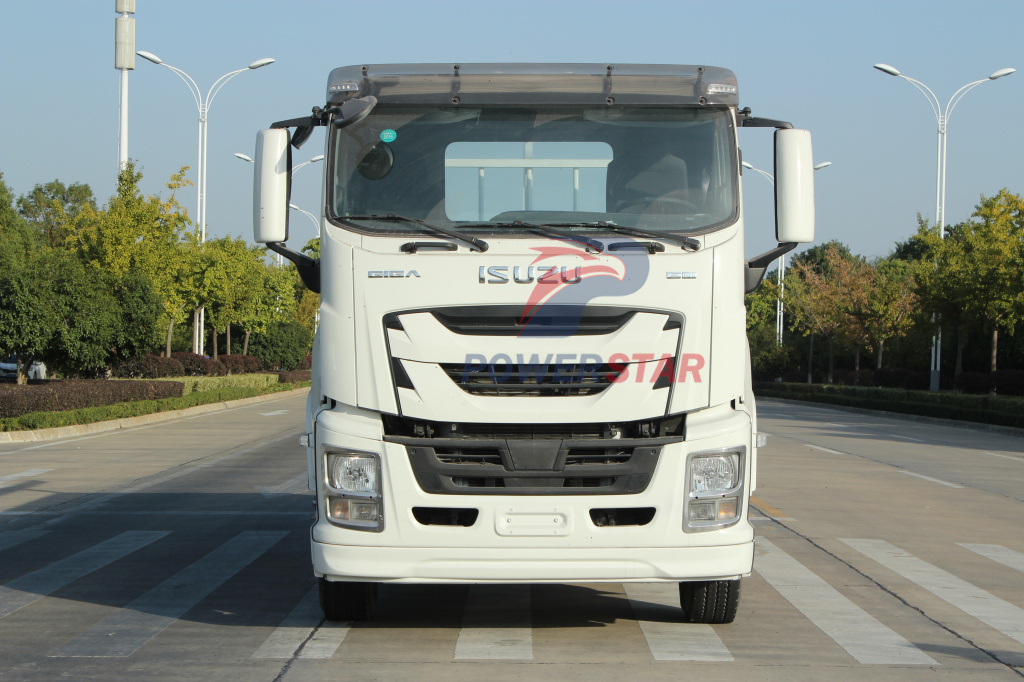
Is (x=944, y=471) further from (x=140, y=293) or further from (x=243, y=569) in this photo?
(x=140, y=293)

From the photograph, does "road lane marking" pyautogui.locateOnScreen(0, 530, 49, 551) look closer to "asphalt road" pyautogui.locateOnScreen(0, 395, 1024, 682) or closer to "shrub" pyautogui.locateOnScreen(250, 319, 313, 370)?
"asphalt road" pyautogui.locateOnScreen(0, 395, 1024, 682)

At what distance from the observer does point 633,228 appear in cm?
611

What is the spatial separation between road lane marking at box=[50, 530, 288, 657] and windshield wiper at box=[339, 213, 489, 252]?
2.65 meters

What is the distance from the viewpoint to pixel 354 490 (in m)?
5.91

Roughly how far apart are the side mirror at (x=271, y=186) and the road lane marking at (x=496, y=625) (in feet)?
8.19

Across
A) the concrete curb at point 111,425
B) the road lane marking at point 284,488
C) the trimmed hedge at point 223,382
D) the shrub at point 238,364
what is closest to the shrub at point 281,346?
the shrub at point 238,364

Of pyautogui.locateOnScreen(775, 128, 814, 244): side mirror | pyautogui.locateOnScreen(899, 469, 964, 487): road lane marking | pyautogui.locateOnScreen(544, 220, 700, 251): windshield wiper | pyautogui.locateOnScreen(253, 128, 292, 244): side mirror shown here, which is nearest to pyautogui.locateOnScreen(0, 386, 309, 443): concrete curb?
pyautogui.locateOnScreen(899, 469, 964, 487): road lane marking

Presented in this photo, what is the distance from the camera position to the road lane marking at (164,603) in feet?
Answer: 20.3

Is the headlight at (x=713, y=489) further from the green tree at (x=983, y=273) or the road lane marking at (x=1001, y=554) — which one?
the green tree at (x=983, y=273)

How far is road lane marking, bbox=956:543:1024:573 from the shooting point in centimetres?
936

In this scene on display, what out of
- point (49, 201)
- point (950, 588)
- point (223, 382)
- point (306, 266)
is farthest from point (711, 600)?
point (49, 201)

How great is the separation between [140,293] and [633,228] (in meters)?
30.6

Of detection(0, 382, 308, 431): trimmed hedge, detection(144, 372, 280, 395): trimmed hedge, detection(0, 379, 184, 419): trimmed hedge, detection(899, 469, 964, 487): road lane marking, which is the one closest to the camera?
detection(899, 469, 964, 487): road lane marking

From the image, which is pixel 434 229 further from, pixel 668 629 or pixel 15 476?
pixel 15 476
